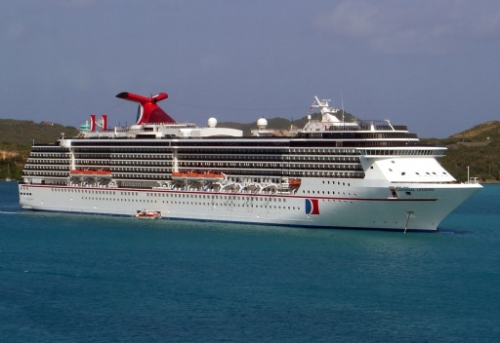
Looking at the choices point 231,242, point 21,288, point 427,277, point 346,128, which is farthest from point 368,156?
point 21,288

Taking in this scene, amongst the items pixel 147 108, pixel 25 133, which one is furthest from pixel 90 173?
pixel 25 133

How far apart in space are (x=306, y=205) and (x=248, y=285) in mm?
16459

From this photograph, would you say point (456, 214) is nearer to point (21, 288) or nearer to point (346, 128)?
point (346, 128)

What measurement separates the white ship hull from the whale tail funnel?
21.2ft

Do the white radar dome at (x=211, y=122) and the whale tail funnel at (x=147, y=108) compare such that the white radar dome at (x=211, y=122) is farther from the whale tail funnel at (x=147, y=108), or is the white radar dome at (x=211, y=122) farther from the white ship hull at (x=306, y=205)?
the white ship hull at (x=306, y=205)

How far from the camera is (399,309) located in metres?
32.7

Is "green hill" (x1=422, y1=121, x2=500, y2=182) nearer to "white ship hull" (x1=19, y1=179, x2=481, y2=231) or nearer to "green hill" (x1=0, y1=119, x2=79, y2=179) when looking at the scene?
"green hill" (x1=0, y1=119, x2=79, y2=179)

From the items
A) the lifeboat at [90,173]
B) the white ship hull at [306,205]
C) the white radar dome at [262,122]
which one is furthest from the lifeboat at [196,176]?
the lifeboat at [90,173]

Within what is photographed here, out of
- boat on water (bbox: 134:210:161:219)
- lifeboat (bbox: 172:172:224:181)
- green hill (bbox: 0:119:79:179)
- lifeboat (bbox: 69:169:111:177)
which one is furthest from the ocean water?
green hill (bbox: 0:119:79:179)

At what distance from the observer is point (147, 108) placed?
2613 inches

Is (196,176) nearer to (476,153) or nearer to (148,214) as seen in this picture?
(148,214)

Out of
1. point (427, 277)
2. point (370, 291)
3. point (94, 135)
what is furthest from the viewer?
point (94, 135)

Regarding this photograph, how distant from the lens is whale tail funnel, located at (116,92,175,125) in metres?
65.7

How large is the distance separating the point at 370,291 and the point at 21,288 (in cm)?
1397
